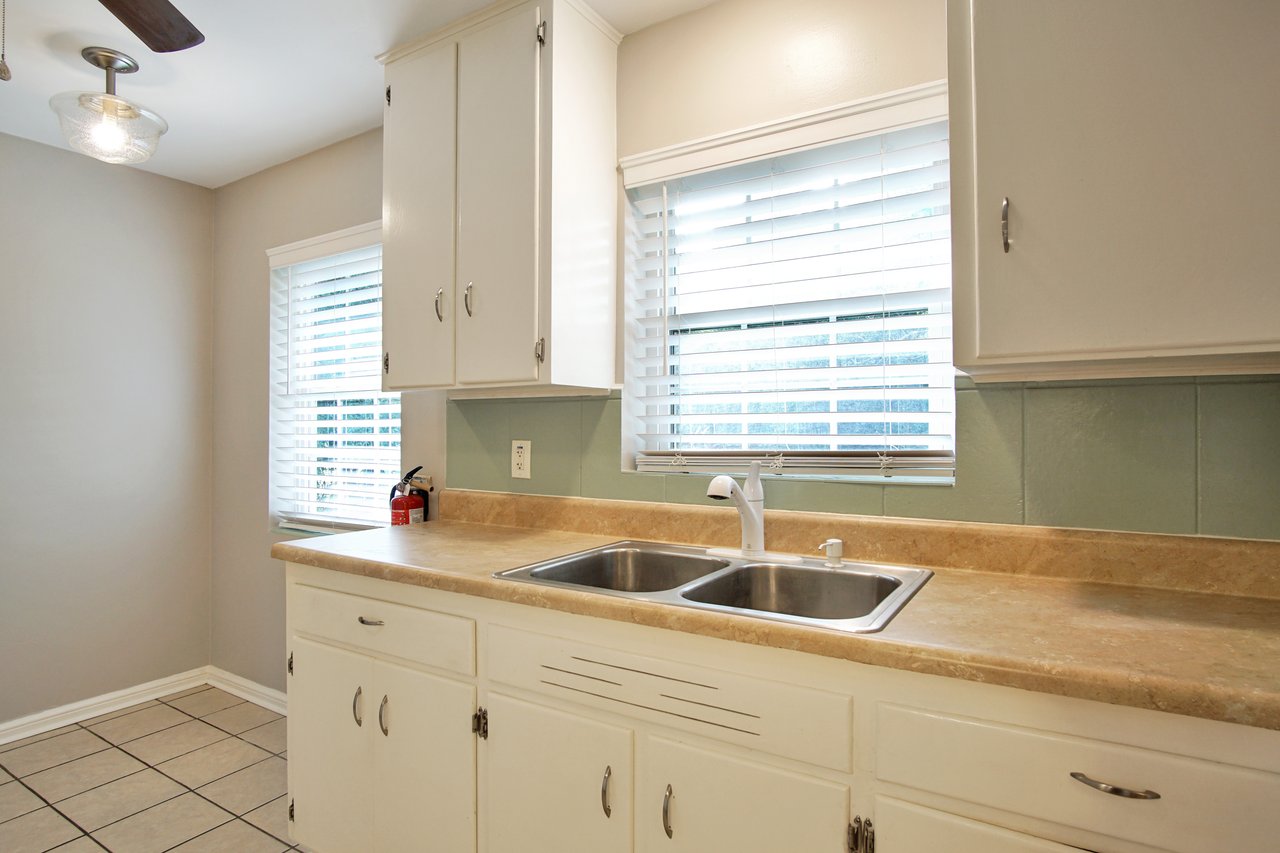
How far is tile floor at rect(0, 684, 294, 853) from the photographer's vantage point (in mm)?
2092

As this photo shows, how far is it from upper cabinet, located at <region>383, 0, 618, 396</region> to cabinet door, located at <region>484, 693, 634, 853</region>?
0.88 meters

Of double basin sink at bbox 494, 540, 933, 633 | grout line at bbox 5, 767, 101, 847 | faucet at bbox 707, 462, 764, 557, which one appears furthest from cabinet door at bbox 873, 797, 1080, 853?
grout line at bbox 5, 767, 101, 847

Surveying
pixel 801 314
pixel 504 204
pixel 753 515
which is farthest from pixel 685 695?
pixel 504 204

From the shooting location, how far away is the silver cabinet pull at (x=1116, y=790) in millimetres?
880

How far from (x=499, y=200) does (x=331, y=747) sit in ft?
5.19

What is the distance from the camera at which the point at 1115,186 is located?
1.14m

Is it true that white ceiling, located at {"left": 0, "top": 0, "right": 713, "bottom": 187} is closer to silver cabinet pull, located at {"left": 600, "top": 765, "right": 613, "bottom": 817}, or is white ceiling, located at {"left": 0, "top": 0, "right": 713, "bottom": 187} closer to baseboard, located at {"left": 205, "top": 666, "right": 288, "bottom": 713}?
silver cabinet pull, located at {"left": 600, "top": 765, "right": 613, "bottom": 817}

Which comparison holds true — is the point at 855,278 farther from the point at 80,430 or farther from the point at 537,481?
the point at 80,430

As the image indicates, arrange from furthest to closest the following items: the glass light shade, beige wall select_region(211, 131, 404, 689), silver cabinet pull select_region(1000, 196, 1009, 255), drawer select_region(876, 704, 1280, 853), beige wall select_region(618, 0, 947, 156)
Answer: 1. beige wall select_region(211, 131, 404, 689)
2. the glass light shade
3. beige wall select_region(618, 0, 947, 156)
4. silver cabinet pull select_region(1000, 196, 1009, 255)
5. drawer select_region(876, 704, 1280, 853)

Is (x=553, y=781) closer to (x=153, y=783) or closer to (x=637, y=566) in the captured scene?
(x=637, y=566)

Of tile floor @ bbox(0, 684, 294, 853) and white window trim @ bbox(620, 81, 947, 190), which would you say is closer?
white window trim @ bbox(620, 81, 947, 190)

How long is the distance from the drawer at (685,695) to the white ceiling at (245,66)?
178 cm

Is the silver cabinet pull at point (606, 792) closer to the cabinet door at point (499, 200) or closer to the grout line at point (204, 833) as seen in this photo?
the cabinet door at point (499, 200)

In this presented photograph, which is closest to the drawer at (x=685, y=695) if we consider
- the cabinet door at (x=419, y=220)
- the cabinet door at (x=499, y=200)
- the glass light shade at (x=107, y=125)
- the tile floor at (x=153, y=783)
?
the cabinet door at (x=499, y=200)
